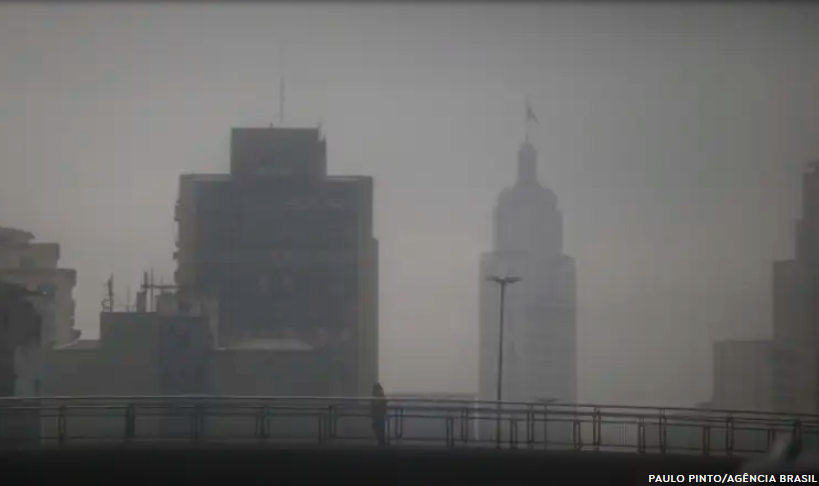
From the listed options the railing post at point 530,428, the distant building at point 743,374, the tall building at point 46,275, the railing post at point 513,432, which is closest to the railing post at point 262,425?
the railing post at point 513,432

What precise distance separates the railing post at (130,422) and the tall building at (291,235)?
5346cm

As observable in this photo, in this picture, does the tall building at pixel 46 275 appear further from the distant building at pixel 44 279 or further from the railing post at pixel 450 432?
the railing post at pixel 450 432

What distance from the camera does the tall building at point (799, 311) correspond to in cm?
3356

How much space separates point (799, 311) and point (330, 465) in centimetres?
2473

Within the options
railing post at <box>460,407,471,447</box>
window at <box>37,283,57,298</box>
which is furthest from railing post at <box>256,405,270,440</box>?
window at <box>37,283,57,298</box>

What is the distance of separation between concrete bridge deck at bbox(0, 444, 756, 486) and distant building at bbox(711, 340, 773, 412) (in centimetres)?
1901

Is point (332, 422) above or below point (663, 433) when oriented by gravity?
above

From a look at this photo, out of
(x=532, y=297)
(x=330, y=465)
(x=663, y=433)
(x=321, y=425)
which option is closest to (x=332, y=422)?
(x=321, y=425)

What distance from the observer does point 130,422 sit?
1716 centimetres

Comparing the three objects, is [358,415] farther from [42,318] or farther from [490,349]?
[42,318]

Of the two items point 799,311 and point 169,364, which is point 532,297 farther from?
point 799,311

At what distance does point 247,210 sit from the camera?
73188 mm

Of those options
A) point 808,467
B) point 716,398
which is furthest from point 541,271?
point 808,467

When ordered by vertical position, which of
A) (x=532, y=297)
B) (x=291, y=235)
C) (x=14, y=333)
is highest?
(x=291, y=235)
